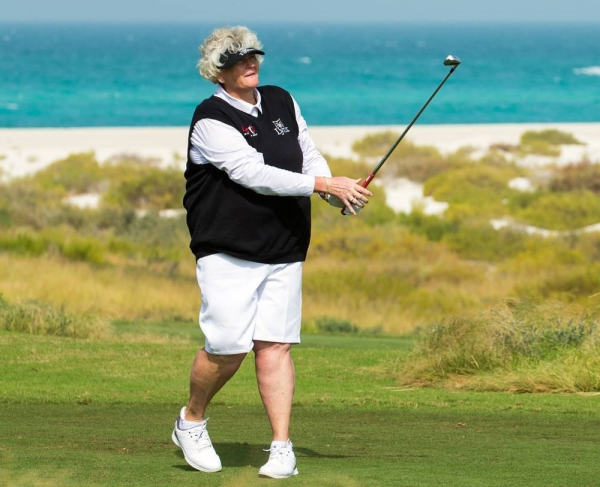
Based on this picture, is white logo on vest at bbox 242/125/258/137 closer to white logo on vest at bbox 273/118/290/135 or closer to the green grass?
white logo on vest at bbox 273/118/290/135

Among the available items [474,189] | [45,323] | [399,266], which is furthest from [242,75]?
[474,189]

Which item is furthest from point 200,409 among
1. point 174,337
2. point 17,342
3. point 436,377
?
point 174,337

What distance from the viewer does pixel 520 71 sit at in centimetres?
11319

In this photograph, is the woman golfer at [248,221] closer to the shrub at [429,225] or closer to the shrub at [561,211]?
the shrub at [429,225]

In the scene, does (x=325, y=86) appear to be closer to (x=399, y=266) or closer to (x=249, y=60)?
(x=399, y=266)

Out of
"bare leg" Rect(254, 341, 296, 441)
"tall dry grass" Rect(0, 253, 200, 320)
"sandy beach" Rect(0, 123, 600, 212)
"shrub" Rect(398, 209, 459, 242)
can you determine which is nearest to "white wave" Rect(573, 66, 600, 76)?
"sandy beach" Rect(0, 123, 600, 212)

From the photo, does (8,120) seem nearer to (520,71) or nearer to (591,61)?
(520,71)

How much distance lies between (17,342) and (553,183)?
74.2ft

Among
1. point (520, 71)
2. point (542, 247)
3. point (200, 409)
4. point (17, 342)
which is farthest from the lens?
point (520, 71)

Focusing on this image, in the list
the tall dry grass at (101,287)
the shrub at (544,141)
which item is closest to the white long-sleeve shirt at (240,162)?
the tall dry grass at (101,287)

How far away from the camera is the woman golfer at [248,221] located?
5.23 meters

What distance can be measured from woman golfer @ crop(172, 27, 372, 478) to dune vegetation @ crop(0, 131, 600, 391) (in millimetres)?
3759

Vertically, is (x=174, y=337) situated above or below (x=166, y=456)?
below

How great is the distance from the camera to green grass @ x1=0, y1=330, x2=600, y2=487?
5.27 meters
